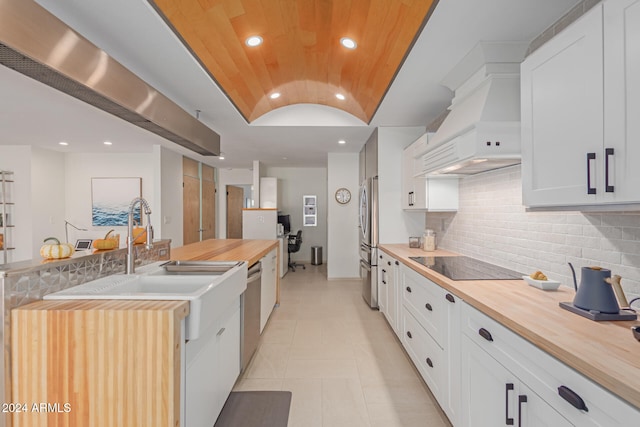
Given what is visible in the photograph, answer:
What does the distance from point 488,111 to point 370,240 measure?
8.03ft

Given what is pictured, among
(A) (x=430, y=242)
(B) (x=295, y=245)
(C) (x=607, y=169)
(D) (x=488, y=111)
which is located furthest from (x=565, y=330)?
(B) (x=295, y=245)

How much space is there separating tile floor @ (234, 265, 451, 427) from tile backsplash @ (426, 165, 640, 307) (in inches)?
45.2

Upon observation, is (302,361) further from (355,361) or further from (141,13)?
(141,13)

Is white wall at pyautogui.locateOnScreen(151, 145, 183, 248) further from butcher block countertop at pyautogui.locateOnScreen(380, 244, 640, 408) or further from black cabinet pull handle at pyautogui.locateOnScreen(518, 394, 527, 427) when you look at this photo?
black cabinet pull handle at pyautogui.locateOnScreen(518, 394, 527, 427)

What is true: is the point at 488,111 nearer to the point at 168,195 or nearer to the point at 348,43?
the point at 348,43

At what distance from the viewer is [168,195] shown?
5.72 m

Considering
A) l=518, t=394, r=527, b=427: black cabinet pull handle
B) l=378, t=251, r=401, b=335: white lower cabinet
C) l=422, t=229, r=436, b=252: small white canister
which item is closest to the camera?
l=518, t=394, r=527, b=427: black cabinet pull handle

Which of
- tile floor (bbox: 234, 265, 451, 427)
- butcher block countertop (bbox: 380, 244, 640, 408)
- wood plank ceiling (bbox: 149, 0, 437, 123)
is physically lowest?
tile floor (bbox: 234, 265, 451, 427)

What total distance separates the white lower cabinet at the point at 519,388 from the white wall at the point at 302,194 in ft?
21.6

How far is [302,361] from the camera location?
107 inches

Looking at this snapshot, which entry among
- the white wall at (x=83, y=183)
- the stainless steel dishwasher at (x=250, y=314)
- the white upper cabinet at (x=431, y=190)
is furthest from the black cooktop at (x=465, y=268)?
the white wall at (x=83, y=183)

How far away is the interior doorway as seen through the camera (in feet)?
27.6

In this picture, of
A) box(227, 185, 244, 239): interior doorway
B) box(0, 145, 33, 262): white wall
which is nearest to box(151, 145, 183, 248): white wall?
box(0, 145, 33, 262): white wall

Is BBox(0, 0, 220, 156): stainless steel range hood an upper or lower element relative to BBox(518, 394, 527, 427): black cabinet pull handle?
upper
